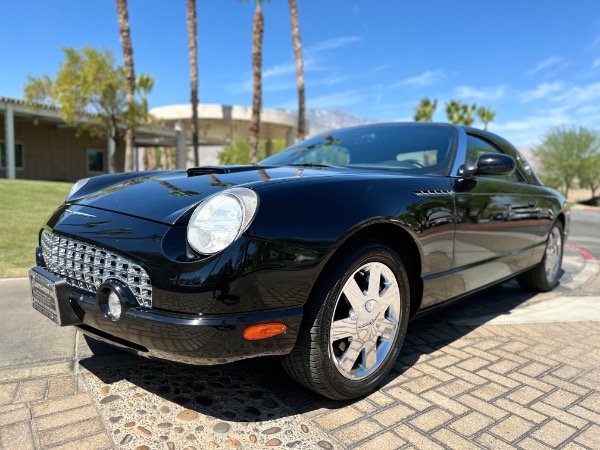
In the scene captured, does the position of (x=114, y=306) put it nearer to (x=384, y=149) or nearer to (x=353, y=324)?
(x=353, y=324)


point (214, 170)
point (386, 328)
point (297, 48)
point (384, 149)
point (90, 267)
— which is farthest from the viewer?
point (297, 48)

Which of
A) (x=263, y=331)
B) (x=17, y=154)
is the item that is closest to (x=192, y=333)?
(x=263, y=331)

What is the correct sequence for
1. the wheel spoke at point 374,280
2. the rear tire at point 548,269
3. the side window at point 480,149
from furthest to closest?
the rear tire at point 548,269
the side window at point 480,149
the wheel spoke at point 374,280

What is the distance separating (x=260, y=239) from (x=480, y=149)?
2418 mm

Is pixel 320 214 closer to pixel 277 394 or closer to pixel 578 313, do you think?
pixel 277 394

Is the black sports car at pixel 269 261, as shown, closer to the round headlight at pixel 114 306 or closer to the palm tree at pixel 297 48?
the round headlight at pixel 114 306

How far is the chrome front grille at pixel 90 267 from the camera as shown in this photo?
1.85 meters

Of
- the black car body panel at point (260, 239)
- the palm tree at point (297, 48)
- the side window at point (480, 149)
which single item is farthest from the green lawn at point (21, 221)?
the palm tree at point (297, 48)

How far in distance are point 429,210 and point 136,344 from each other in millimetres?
1650

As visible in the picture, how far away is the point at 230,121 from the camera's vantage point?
29.7m

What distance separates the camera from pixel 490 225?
317 centimetres

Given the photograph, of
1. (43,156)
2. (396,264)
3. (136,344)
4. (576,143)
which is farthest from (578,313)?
(576,143)

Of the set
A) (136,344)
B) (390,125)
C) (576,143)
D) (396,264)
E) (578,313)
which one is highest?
(576,143)

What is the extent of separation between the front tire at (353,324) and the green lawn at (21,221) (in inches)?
141
